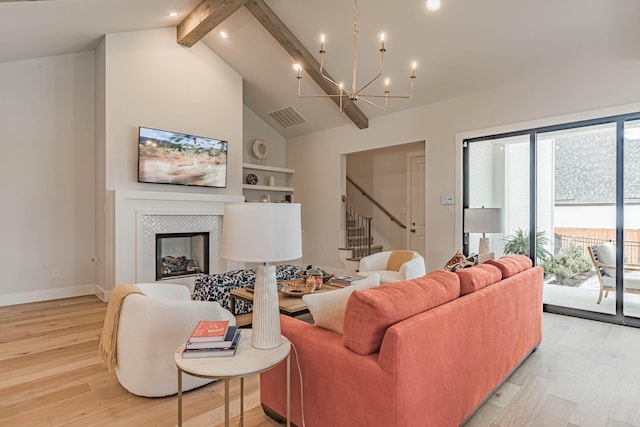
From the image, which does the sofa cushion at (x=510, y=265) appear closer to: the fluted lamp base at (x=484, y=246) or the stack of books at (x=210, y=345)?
the fluted lamp base at (x=484, y=246)

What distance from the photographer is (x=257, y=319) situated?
5.59 feet

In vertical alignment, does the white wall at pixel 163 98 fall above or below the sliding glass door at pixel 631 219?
above

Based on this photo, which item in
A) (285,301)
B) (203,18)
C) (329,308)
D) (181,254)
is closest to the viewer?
(329,308)

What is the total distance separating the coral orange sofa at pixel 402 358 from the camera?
4.95 feet

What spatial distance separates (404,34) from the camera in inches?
171

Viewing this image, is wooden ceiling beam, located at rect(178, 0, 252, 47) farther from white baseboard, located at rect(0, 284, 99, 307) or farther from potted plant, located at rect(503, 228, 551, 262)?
potted plant, located at rect(503, 228, 551, 262)

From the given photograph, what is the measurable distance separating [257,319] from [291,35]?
440cm

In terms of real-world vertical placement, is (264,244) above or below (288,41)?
below

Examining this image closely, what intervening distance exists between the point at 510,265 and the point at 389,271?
7.12 feet

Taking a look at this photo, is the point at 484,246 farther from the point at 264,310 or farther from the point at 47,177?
the point at 47,177

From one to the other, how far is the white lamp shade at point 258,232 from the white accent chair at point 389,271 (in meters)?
2.52

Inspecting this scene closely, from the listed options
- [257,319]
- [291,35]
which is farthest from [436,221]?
[257,319]

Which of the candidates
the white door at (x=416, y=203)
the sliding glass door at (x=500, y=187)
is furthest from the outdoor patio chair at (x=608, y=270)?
the white door at (x=416, y=203)

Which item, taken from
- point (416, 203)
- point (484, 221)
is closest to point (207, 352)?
point (484, 221)
